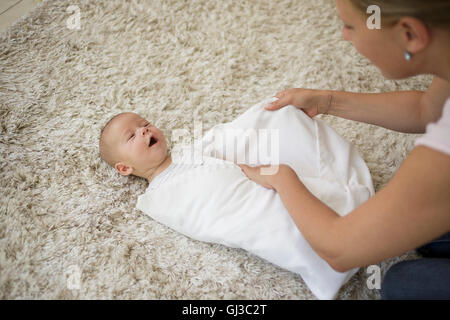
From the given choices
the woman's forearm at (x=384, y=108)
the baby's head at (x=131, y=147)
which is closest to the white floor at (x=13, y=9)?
the baby's head at (x=131, y=147)

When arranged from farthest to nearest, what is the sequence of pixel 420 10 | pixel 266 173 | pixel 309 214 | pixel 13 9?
pixel 13 9
pixel 266 173
pixel 309 214
pixel 420 10

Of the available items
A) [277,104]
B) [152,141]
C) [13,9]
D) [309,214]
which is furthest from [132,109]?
[13,9]

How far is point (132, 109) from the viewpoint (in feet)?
4.46

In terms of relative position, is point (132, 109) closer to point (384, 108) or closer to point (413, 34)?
point (384, 108)

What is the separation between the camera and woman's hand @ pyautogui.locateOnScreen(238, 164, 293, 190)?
0.94 meters

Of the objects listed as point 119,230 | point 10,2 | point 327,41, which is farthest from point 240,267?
point 10,2

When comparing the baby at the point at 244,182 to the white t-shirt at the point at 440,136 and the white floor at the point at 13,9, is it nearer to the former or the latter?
the white t-shirt at the point at 440,136

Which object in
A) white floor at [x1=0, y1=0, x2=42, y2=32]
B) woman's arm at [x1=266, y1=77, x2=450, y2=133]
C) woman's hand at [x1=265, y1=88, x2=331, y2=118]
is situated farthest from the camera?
white floor at [x1=0, y1=0, x2=42, y2=32]

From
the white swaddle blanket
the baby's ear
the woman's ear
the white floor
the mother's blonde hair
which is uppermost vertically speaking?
the white floor

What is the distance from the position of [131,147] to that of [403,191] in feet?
2.53

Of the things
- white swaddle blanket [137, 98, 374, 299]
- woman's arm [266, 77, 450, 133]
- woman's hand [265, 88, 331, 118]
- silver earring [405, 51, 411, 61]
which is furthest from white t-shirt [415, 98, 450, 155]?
woman's hand [265, 88, 331, 118]

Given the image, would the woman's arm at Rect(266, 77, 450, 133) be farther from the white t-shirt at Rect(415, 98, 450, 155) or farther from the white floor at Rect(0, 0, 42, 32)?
the white floor at Rect(0, 0, 42, 32)

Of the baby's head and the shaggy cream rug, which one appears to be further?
the baby's head
